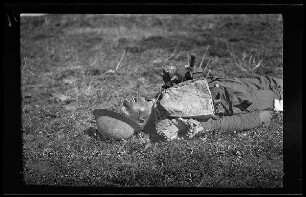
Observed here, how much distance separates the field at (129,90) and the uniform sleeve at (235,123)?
0.12m

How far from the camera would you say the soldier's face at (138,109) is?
29.1 ft

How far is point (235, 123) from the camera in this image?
8820mm

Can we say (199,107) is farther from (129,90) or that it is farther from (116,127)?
(116,127)

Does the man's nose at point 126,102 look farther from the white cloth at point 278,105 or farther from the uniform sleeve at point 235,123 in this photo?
the white cloth at point 278,105

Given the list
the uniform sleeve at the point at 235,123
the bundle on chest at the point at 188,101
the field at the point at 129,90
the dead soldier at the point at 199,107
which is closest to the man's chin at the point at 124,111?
the dead soldier at the point at 199,107

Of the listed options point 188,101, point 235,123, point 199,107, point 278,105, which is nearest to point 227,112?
point 235,123

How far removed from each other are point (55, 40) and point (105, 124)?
1.73 meters

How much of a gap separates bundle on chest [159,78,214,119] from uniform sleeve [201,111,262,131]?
0.53 ft

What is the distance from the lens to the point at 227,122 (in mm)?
8812


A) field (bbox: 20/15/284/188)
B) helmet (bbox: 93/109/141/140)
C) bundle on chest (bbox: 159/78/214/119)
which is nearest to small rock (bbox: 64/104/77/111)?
field (bbox: 20/15/284/188)

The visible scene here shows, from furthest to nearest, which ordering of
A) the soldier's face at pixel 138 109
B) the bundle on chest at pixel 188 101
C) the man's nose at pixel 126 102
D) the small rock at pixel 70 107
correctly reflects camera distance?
the small rock at pixel 70 107 → the man's nose at pixel 126 102 → the soldier's face at pixel 138 109 → the bundle on chest at pixel 188 101
